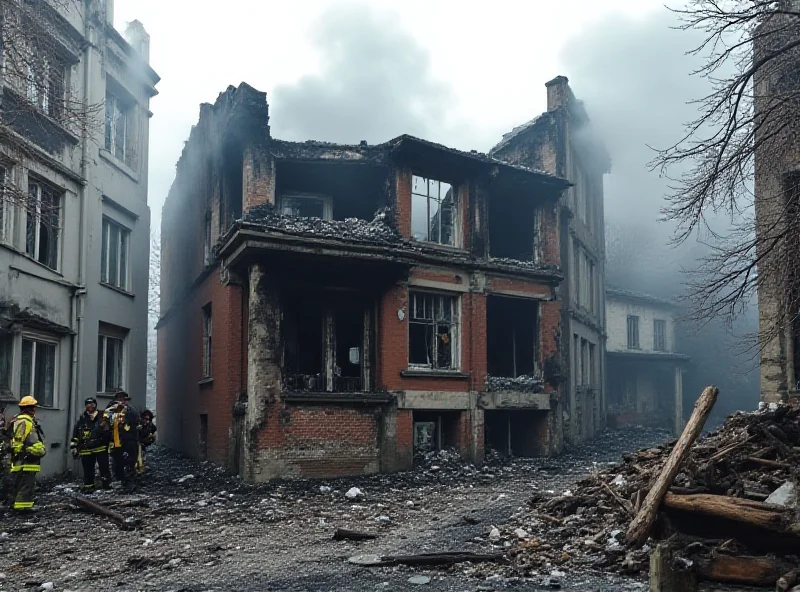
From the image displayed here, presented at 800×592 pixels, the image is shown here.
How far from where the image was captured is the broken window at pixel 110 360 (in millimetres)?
18266

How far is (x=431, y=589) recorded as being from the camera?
7516 millimetres

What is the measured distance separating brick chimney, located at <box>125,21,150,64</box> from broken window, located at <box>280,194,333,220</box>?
642cm

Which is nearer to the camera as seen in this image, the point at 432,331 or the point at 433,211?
the point at 432,331

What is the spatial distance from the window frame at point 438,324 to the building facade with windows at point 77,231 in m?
7.26

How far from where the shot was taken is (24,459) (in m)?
11.5

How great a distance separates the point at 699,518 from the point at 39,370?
1311 centimetres

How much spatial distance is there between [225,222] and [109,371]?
471 centimetres

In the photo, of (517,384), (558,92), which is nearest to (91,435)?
(517,384)

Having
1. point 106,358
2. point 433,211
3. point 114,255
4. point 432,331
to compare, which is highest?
point 433,211

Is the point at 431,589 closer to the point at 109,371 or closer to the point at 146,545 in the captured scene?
the point at 146,545

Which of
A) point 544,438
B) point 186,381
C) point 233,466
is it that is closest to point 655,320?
point 544,438

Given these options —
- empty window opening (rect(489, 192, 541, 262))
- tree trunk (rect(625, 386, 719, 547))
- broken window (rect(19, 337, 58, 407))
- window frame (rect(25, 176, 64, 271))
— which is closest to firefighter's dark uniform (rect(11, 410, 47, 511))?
broken window (rect(19, 337, 58, 407))

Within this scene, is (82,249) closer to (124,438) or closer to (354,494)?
(124,438)

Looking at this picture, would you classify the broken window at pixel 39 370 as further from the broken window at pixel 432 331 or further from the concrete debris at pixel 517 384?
the concrete debris at pixel 517 384
